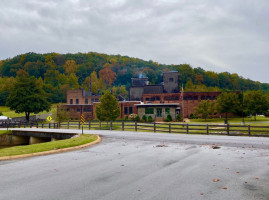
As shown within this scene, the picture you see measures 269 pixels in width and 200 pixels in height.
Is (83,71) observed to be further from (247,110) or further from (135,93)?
(247,110)

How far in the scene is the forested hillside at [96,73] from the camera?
145500 millimetres

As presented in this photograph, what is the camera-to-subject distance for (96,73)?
6718 inches

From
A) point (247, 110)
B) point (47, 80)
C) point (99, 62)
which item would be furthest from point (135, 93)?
point (99, 62)

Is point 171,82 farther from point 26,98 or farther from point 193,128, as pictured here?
point 193,128

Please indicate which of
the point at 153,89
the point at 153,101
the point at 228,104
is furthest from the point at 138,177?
the point at 153,89

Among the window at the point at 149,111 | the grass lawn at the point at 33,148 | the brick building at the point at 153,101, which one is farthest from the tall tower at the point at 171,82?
the grass lawn at the point at 33,148

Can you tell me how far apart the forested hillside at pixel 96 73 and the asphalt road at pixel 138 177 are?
122m

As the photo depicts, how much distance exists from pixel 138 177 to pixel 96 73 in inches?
6553

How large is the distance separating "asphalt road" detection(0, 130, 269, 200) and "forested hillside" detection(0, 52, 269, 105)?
4804 inches

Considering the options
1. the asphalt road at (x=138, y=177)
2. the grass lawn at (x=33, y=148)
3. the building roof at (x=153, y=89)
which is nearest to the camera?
the asphalt road at (x=138, y=177)

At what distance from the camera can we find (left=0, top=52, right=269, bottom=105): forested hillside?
14550 cm

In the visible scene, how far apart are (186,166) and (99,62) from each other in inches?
6904

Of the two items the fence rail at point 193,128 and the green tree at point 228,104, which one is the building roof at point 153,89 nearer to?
the green tree at point 228,104

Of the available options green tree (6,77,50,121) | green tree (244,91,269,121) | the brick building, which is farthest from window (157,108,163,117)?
green tree (6,77,50,121)
